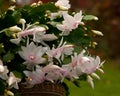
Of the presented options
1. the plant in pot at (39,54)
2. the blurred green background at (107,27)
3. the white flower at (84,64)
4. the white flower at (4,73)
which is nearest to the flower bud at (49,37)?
the plant in pot at (39,54)

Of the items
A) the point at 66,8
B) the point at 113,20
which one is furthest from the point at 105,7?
the point at 66,8

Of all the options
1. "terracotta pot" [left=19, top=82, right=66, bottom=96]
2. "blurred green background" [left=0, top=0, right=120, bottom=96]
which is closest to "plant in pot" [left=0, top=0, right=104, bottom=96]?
"terracotta pot" [left=19, top=82, right=66, bottom=96]

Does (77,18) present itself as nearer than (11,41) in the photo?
No

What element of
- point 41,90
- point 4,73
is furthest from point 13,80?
point 41,90

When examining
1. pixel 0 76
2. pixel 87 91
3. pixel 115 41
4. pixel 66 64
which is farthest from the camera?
pixel 115 41

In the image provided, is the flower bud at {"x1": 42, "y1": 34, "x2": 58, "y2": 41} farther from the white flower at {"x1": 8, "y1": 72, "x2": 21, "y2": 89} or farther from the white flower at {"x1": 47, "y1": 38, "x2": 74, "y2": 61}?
the white flower at {"x1": 8, "y1": 72, "x2": 21, "y2": 89}

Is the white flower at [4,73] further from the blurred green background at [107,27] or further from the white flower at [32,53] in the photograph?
the blurred green background at [107,27]

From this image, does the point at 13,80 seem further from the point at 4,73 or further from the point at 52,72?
the point at 52,72

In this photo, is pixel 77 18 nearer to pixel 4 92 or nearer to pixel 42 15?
pixel 42 15
